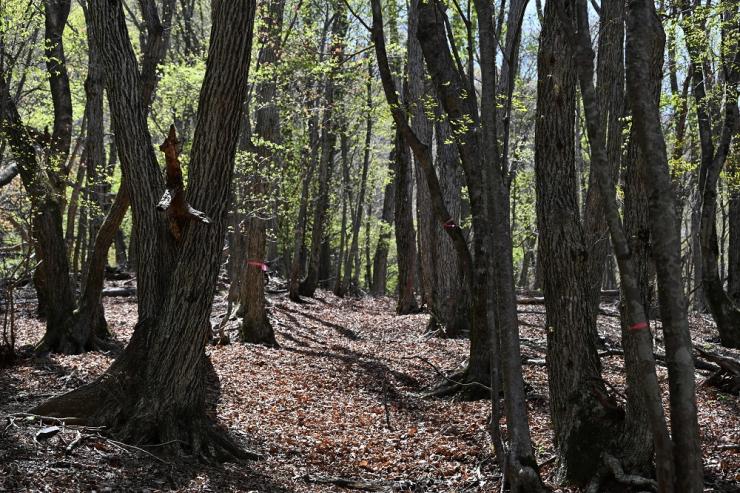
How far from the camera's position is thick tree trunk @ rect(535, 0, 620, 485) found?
565 cm

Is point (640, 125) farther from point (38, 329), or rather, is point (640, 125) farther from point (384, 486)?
point (38, 329)

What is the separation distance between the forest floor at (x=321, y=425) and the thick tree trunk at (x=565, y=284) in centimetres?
48

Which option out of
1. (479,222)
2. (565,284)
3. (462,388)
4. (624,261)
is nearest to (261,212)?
(462,388)

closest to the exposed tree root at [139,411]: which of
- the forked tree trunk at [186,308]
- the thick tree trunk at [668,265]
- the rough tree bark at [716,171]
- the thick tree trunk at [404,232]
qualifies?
the forked tree trunk at [186,308]

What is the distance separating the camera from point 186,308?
634 centimetres

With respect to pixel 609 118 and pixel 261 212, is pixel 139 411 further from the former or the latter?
pixel 609 118

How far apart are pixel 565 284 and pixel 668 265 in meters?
2.13

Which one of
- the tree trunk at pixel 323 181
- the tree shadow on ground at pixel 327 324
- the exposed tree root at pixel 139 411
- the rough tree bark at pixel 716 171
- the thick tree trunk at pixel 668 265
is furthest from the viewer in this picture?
the tree trunk at pixel 323 181

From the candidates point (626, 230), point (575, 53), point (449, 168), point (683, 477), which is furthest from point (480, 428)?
point (449, 168)

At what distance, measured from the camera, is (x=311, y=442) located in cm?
754

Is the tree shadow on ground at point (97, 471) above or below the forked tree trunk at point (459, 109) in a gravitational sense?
below

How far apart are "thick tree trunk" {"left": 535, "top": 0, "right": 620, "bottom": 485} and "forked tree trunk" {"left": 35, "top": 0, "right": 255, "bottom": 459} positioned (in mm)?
2873

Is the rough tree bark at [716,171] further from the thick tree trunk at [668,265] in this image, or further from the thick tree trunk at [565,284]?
the thick tree trunk at [668,265]

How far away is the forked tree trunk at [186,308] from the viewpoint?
6316 millimetres
